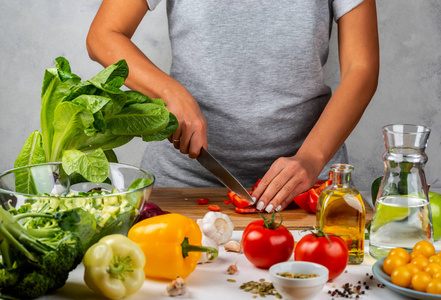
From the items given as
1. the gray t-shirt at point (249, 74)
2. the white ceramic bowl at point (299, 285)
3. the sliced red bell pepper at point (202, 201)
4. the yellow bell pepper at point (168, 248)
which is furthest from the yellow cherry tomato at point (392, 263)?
the gray t-shirt at point (249, 74)

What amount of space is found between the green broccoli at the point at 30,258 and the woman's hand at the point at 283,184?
686mm

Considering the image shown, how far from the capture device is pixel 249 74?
1780 mm

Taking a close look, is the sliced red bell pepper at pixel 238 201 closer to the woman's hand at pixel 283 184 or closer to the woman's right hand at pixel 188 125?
the woman's hand at pixel 283 184

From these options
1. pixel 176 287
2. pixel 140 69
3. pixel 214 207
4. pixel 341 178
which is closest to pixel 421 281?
pixel 341 178

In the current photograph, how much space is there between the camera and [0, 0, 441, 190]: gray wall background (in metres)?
2.39

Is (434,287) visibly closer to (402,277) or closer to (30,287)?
(402,277)

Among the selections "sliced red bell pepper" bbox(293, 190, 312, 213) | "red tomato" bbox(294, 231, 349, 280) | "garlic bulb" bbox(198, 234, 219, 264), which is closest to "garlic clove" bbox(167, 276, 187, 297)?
"garlic bulb" bbox(198, 234, 219, 264)

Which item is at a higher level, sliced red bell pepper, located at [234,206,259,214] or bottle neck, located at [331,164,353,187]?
bottle neck, located at [331,164,353,187]

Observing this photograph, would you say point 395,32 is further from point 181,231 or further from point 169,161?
point 181,231

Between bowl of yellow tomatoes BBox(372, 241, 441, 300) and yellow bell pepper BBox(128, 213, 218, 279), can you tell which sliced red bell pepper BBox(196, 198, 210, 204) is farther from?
bowl of yellow tomatoes BBox(372, 241, 441, 300)

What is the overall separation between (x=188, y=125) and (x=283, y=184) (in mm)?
305

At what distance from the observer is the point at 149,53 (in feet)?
7.93

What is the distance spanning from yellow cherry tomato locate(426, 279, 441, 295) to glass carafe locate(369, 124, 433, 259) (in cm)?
20

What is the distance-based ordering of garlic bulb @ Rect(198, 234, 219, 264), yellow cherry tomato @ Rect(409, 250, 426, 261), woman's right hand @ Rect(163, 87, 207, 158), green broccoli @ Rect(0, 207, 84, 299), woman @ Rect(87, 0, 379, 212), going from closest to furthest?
green broccoli @ Rect(0, 207, 84, 299)
yellow cherry tomato @ Rect(409, 250, 426, 261)
garlic bulb @ Rect(198, 234, 219, 264)
woman's right hand @ Rect(163, 87, 207, 158)
woman @ Rect(87, 0, 379, 212)
